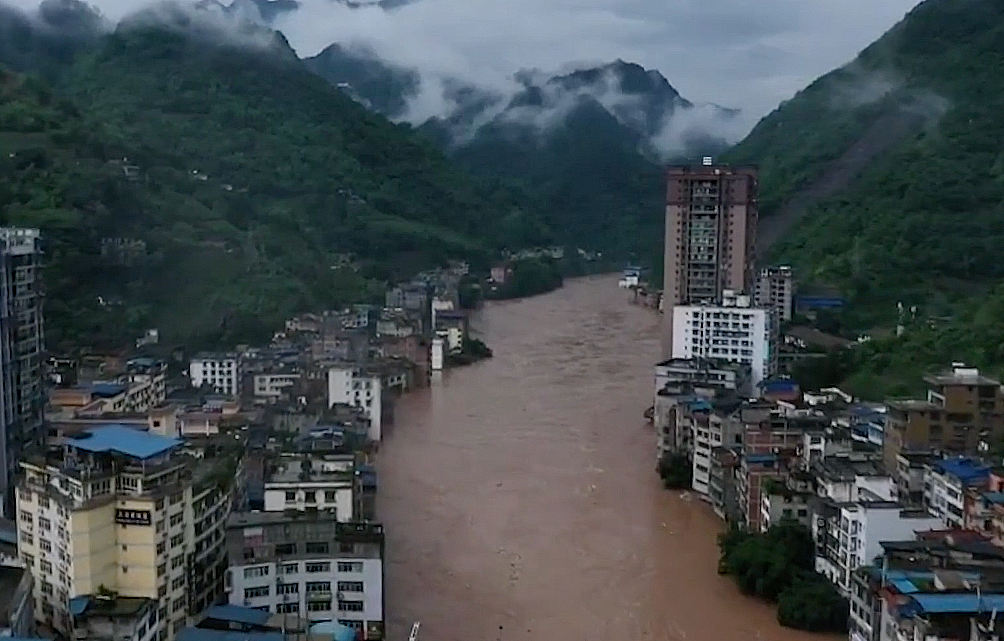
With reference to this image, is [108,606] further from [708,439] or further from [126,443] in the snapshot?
[708,439]

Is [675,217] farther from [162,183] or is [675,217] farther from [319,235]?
[319,235]

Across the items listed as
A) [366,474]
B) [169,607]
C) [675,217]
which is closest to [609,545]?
[366,474]

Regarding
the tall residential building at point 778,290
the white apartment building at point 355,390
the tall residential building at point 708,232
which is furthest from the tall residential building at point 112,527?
the tall residential building at point 778,290

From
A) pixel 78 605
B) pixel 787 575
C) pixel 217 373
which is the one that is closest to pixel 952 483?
pixel 787 575

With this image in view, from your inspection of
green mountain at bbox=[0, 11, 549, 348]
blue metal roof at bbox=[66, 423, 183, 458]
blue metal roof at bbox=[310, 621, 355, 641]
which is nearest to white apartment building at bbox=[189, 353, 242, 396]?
green mountain at bbox=[0, 11, 549, 348]

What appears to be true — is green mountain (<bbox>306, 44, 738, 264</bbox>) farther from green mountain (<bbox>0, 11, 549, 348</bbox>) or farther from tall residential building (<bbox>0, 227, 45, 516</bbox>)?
tall residential building (<bbox>0, 227, 45, 516</bbox>)

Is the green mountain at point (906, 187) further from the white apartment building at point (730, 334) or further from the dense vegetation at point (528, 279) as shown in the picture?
the dense vegetation at point (528, 279)

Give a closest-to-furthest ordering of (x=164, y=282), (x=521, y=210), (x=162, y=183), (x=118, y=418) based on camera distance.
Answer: (x=118, y=418) < (x=164, y=282) < (x=162, y=183) < (x=521, y=210)
